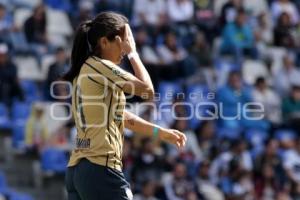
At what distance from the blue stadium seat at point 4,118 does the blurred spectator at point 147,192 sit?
2038mm

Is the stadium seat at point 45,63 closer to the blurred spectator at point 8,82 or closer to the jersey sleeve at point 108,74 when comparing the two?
the blurred spectator at point 8,82

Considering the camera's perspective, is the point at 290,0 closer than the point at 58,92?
No

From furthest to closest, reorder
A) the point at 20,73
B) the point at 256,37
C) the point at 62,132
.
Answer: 1. the point at 256,37
2. the point at 20,73
3. the point at 62,132

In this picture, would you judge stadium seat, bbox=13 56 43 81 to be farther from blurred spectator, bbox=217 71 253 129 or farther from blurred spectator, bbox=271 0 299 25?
blurred spectator, bbox=271 0 299 25

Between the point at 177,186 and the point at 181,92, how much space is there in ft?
6.27

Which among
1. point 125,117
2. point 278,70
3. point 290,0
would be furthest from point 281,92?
point 125,117

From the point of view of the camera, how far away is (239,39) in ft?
49.6

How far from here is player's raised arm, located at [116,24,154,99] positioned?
5.29 meters

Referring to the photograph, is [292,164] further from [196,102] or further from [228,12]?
[228,12]

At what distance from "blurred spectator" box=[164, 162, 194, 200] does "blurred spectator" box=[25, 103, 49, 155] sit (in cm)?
172

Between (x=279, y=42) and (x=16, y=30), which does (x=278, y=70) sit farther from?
(x=16, y=30)

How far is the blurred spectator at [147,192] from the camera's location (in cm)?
1155

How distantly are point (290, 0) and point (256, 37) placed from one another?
61.4 inches

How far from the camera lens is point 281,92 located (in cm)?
1466
